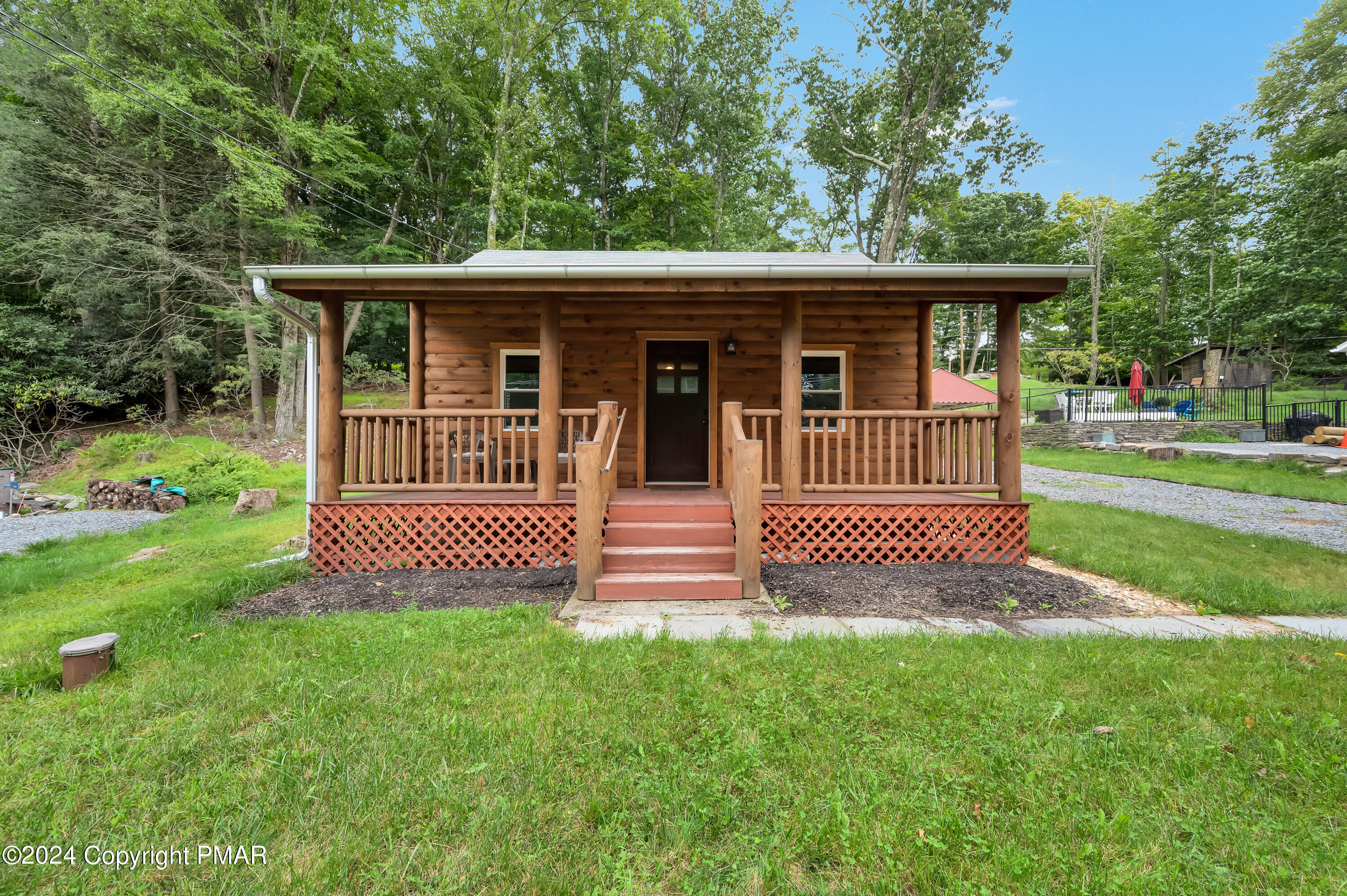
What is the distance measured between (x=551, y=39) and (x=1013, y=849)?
20.5m

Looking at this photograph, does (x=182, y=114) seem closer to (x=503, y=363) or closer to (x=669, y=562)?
(x=503, y=363)

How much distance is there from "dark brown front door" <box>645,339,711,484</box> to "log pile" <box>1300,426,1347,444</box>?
1498 centimetres

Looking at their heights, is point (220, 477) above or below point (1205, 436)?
below

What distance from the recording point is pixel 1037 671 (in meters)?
2.85

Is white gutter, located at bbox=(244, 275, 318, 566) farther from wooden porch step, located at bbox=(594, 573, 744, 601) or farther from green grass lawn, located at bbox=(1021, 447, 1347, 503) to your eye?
green grass lawn, located at bbox=(1021, 447, 1347, 503)

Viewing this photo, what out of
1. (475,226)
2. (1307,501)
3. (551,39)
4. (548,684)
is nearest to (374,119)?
(475,226)

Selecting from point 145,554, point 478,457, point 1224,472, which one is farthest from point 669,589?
point 1224,472

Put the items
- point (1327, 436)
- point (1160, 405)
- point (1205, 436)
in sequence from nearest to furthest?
point (1327, 436) → point (1205, 436) → point (1160, 405)

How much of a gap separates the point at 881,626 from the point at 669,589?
5.45ft

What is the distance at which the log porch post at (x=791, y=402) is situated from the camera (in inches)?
217

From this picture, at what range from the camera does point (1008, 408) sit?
18.2 feet

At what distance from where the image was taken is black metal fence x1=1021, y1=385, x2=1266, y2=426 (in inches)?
643

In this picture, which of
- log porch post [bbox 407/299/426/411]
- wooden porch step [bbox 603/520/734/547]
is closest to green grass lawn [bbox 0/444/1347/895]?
wooden porch step [bbox 603/520/734/547]

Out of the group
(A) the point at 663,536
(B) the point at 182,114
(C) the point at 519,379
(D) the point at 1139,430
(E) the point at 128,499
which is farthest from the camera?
(D) the point at 1139,430
